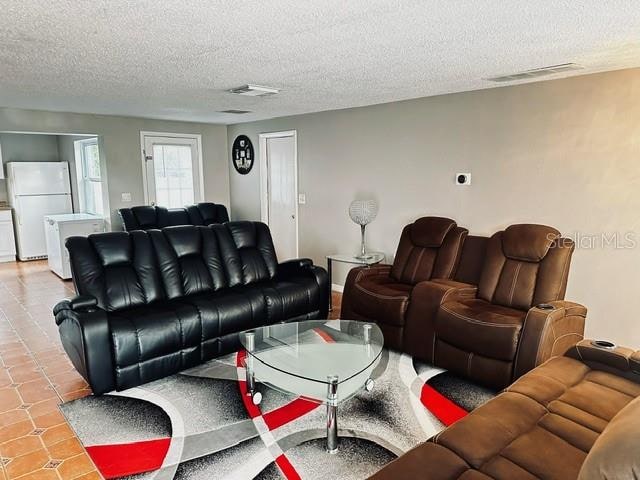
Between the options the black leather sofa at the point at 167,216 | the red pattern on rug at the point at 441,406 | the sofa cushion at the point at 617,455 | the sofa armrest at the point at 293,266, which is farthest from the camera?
the black leather sofa at the point at 167,216

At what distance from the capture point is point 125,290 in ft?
11.4

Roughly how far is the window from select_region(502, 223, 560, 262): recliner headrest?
637 cm

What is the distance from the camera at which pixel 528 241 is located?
3457mm

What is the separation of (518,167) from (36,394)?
4.13 metres

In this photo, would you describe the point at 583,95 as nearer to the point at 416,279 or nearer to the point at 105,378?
the point at 416,279

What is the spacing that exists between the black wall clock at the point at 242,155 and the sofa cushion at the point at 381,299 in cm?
351

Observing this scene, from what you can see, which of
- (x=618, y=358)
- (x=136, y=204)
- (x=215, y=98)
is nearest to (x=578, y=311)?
(x=618, y=358)

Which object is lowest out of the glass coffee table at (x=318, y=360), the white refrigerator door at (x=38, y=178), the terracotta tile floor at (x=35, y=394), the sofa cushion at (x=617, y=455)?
the terracotta tile floor at (x=35, y=394)

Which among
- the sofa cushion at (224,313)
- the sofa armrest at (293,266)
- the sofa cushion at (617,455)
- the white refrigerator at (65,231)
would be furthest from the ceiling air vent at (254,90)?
the white refrigerator at (65,231)

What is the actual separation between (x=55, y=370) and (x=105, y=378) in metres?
0.78

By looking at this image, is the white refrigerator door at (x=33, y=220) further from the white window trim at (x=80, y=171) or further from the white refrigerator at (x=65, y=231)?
the white refrigerator at (x=65, y=231)

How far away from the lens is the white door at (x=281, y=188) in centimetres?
616

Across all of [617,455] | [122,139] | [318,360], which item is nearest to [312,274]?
[318,360]

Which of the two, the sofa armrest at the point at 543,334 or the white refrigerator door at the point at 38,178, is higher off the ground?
the white refrigerator door at the point at 38,178
